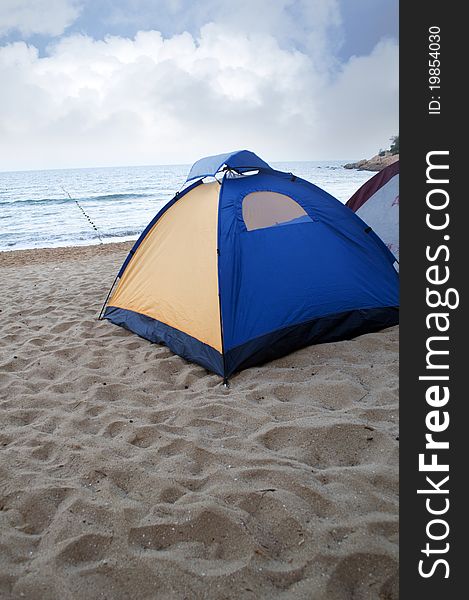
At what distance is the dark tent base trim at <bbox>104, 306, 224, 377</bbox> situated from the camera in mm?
3591

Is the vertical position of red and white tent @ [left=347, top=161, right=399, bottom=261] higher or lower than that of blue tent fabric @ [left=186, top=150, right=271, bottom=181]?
lower

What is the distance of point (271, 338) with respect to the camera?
3.63m

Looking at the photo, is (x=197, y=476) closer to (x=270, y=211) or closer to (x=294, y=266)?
(x=294, y=266)

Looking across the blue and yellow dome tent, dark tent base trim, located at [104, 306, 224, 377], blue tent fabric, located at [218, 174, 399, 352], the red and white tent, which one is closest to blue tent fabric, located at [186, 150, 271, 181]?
the blue and yellow dome tent

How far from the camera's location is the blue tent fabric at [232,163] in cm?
406

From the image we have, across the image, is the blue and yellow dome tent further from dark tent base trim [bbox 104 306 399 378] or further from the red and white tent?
the red and white tent

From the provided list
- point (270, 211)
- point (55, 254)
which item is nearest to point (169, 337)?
point (270, 211)

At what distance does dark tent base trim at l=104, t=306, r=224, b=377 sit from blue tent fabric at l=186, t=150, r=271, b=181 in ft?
5.03

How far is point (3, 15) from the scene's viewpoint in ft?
29.7

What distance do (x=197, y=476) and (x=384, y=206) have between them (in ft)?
14.3

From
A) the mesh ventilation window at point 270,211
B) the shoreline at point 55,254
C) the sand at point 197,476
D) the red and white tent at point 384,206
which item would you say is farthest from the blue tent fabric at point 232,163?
the shoreline at point 55,254

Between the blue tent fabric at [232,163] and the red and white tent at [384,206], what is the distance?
6.61 feet

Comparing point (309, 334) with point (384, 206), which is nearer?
point (309, 334)

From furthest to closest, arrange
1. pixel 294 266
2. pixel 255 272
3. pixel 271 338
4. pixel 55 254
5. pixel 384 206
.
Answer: pixel 55 254, pixel 384 206, pixel 294 266, pixel 255 272, pixel 271 338
